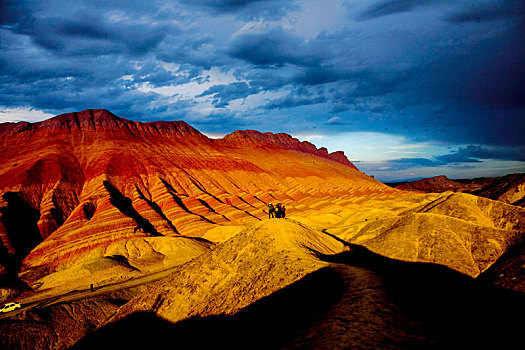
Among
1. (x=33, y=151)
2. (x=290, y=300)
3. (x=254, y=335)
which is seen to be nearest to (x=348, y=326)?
(x=254, y=335)

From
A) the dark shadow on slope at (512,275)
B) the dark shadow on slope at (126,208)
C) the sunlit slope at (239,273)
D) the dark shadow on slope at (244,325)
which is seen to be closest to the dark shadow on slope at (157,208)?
the dark shadow on slope at (126,208)

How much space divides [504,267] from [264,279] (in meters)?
12.5

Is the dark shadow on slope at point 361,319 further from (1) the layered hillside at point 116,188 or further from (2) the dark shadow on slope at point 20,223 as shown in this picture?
(2) the dark shadow on slope at point 20,223

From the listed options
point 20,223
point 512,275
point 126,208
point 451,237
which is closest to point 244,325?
point 512,275

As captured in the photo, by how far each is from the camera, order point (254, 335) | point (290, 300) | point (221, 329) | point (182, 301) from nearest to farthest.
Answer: point (254, 335), point (290, 300), point (221, 329), point (182, 301)

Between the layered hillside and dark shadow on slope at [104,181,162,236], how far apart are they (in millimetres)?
382

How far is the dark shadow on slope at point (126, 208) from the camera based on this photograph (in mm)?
61594

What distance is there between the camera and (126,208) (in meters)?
70.1

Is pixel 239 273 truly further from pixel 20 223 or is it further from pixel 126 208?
pixel 20 223

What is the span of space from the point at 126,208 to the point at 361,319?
235ft

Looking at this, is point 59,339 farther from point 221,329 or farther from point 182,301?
point 221,329

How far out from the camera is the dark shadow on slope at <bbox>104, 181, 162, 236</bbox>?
61594mm

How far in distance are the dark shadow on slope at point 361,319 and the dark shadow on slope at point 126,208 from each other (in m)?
48.1

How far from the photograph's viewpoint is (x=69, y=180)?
78312mm
